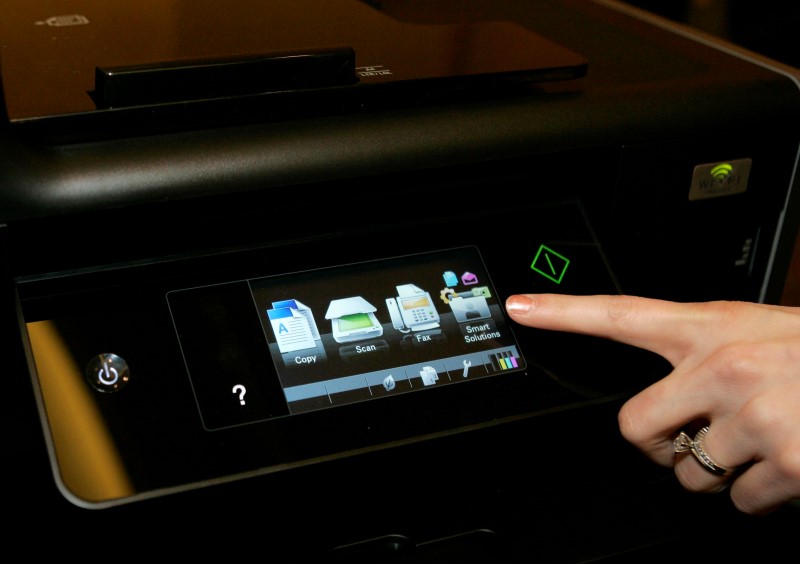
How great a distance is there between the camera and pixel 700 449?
1.85 ft

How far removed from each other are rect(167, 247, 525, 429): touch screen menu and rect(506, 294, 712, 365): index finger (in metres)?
0.02

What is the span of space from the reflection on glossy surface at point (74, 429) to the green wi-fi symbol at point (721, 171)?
0.43 m

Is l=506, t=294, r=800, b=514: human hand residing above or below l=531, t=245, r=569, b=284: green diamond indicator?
below

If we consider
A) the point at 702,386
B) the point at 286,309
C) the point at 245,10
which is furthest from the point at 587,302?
the point at 245,10

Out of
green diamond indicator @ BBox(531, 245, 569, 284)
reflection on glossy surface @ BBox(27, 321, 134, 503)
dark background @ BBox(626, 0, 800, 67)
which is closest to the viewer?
reflection on glossy surface @ BBox(27, 321, 134, 503)

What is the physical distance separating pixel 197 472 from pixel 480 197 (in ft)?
0.81

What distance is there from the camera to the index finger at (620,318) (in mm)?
544

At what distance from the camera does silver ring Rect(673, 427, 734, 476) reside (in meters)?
0.56

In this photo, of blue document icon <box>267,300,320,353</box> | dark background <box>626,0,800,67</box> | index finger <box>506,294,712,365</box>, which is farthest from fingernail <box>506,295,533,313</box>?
dark background <box>626,0,800,67</box>

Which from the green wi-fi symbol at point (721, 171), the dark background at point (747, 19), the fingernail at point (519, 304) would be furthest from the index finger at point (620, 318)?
the dark background at point (747, 19)

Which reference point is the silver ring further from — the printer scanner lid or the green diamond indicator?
the printer scanner lid

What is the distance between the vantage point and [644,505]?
0.61 m

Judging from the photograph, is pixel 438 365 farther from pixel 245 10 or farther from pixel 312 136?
pixel 245 10

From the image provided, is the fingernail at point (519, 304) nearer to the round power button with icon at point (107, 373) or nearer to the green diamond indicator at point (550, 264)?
the green diamond indicator at point (550, 264)
